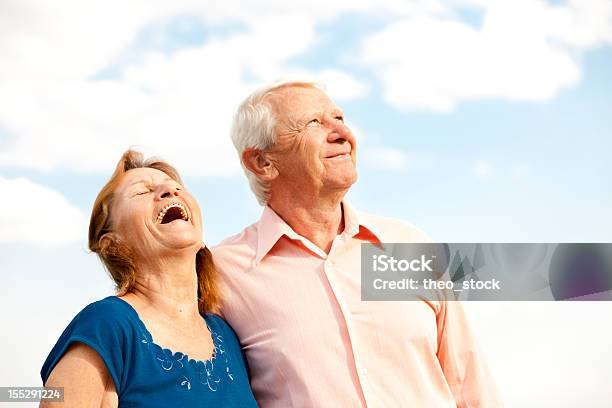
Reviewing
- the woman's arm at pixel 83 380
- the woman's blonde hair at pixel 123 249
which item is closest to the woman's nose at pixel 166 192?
the woman's blonde hair at pixel 123 249

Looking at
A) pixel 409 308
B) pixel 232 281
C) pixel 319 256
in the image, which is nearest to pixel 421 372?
pixel 409 308

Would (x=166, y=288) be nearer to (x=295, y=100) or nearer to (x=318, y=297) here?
(x=318, y=297)

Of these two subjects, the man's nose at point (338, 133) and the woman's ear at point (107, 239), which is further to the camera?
the man's nose at point (338, 133)

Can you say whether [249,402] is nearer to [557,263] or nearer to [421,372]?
[421,372]

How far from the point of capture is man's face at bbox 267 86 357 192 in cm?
354

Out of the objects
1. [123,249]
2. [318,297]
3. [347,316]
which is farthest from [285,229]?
[123,249]

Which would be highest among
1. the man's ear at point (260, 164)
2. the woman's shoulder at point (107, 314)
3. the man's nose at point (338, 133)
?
the man's nose at point (338, 133)

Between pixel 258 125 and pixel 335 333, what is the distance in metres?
1.03

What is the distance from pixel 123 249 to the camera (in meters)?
3.18

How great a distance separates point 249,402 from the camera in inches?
123

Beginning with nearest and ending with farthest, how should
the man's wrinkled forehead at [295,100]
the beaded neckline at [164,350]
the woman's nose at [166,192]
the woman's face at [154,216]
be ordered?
the beaded neckline at [164,350], the woman's face at [154,216], the woman's nose at [166,192], the man's wrinkled forehead at [295,100]

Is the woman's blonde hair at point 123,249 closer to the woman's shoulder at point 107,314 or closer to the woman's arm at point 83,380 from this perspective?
the woman's shoulder at point 107,314

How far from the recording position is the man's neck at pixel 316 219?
3.60 meters

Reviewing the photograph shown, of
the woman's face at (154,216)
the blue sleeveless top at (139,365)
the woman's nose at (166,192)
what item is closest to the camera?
the blue sleeveless top at (139,365)
